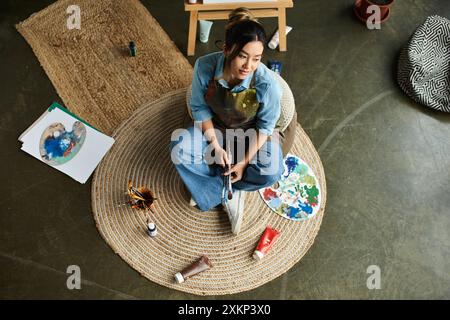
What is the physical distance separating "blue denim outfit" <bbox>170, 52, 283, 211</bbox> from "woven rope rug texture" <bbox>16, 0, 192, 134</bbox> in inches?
19.0

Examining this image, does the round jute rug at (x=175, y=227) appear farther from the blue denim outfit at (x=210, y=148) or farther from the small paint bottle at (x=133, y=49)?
the small paint bottle at (x=133, y=49)

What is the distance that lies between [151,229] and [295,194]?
63 cm

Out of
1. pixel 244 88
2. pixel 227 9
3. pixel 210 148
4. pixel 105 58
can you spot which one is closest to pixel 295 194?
pixel 210 148

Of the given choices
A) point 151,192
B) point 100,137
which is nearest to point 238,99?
point 151,192

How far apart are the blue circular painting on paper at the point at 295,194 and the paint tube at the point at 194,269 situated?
0.37 meters

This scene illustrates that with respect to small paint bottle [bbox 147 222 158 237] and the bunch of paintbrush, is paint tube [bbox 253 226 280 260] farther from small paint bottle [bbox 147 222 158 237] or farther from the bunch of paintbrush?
small paint bottle [bbox 147 222 158 237]

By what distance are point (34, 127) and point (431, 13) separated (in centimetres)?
214

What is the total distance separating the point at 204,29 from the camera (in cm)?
215

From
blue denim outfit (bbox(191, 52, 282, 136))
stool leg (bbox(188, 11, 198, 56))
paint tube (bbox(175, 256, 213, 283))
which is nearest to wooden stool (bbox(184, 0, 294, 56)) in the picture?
stool leg (bbox(188, 11, 198, 56))

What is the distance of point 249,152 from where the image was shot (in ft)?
5.36

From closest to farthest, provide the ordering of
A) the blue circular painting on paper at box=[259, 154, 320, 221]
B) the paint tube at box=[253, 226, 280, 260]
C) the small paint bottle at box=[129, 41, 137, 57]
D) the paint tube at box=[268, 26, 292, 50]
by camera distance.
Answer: the paint tube at box=[253, 226, 280, 260]
the blue circular painting on paper at box=[259, 154, 320, 221]
the small paint bottle at box=[129, 41, 137, 57]
the paint tube at box=[268, 26, 292, 50]

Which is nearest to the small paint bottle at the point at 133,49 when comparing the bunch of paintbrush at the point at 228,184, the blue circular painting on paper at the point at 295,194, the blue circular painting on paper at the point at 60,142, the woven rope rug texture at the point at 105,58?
the woven rope rug texture at the point at 105,58

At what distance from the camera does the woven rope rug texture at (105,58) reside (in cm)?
204

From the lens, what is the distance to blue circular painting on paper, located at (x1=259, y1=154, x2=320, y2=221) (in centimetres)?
187
